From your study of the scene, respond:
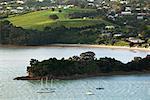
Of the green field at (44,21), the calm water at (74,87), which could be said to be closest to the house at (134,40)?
the green field at (44,21)

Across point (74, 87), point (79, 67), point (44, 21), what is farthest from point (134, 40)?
point (74, 87)

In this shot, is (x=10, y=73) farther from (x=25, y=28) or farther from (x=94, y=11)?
(x=94, y=11)

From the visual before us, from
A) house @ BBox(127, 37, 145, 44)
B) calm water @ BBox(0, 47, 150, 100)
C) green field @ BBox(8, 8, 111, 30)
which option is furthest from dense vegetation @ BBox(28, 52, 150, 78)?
green field @ BBox(8, 8, 111, 30)

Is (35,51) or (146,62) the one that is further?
(35,51)

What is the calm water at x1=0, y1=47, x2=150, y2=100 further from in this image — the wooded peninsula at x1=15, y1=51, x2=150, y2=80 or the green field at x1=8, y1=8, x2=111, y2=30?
the green field at x1=8, y1=8, x2=111, y2=30

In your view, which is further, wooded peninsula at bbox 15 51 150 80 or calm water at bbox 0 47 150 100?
wooded peninsula at bbox 15 51 150 80

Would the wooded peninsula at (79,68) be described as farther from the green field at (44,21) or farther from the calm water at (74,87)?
the green field at (44,21)

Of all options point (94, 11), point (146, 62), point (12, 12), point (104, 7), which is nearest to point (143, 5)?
point (104, 7)

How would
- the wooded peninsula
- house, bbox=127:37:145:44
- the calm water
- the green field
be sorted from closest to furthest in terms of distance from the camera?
the calm water → the wooded peninsula → house, bbox=127:37:145:44 → the green field
